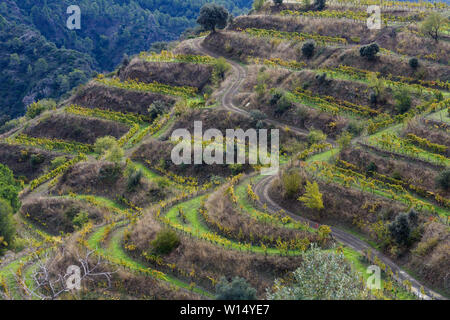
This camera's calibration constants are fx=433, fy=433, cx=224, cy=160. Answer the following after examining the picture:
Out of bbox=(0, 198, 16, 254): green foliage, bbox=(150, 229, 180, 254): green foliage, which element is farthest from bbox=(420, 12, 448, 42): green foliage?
bbox=(0, 198, 16, 254): green foliage

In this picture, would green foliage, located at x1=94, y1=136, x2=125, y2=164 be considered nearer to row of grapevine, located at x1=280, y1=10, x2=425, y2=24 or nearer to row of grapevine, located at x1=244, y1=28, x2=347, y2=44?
row of grapevine, located at x1=244, y1=28, x2=347, y2=44

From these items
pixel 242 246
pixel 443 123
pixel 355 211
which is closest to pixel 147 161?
pixel 242 246

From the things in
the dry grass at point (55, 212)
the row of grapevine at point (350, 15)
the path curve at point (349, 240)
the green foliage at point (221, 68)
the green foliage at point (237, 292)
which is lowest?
the dry grass at point (55, 212)

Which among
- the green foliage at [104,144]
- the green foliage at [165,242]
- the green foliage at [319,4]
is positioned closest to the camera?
the green foliage at [165,242]

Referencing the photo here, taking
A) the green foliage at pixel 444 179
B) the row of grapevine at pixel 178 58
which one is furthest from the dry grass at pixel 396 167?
the row of grapevine at pixel 178 58

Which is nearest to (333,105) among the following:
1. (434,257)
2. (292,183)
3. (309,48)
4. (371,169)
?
(309,48)

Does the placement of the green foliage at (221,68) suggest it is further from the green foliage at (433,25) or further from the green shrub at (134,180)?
the green foliage at (433,25)
